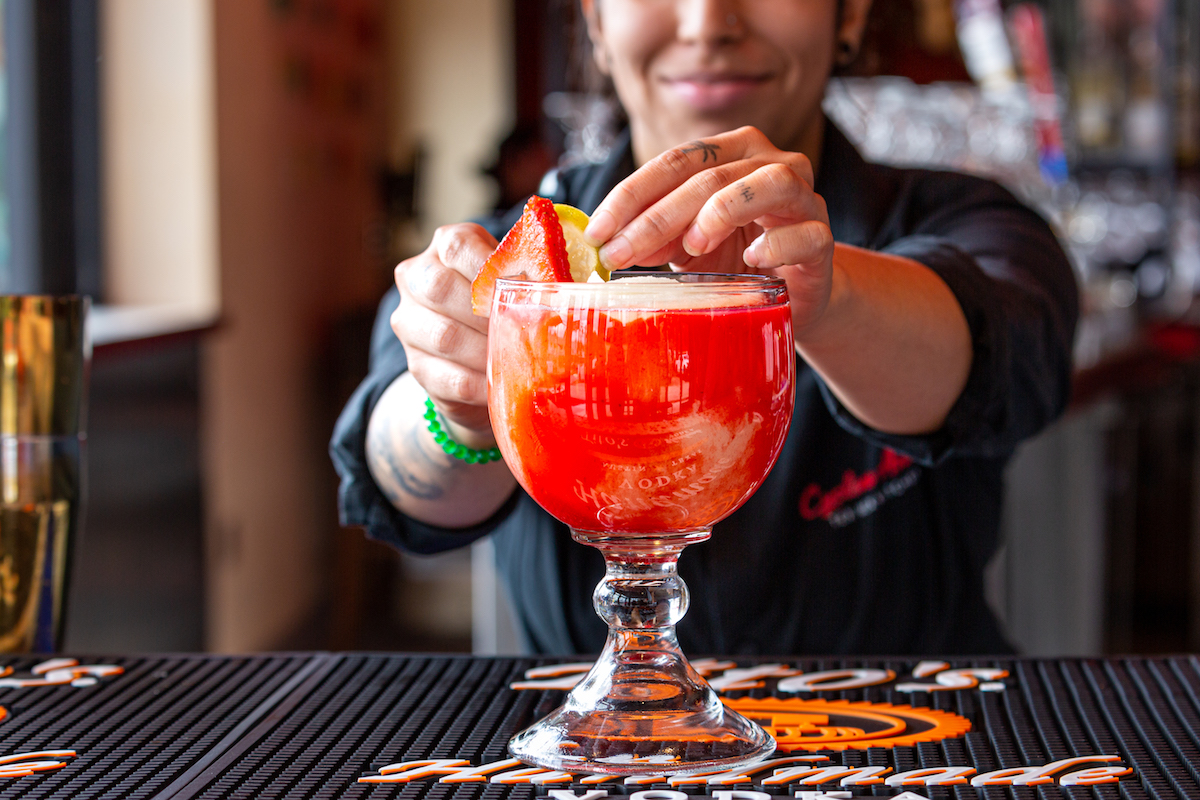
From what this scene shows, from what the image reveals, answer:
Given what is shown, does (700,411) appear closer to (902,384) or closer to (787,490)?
(902,384)

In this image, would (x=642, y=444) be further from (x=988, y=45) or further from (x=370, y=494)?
(x=988, y=45)

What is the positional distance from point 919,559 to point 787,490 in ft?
0.54

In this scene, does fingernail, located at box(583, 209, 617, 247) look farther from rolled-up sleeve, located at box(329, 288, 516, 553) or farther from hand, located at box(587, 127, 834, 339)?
rolled-up sleeve, located at box(329, 288, 516, 553)

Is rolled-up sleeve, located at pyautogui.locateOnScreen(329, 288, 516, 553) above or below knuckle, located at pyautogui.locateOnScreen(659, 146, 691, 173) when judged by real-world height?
below

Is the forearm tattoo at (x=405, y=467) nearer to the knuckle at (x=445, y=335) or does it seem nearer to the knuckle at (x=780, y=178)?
the knuckle at (x=445, y=335)

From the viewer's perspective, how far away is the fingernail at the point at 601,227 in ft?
2.39

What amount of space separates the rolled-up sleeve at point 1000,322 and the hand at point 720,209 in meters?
0.25

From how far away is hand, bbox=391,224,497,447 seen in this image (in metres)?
0.80

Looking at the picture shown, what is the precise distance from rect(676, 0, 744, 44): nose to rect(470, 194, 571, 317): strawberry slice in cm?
51

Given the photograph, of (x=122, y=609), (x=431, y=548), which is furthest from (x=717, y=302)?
(x=122, y=609)

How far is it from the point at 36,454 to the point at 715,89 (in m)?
0.69

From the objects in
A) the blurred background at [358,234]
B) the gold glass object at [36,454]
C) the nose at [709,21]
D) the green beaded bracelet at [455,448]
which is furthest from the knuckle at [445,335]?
the blurred background at [358,234]

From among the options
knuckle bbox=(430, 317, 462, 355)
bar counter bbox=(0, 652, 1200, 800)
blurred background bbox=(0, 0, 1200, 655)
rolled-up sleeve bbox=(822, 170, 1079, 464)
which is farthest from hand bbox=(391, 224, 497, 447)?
blurred background bbox=(0, 0, 1200, 655)

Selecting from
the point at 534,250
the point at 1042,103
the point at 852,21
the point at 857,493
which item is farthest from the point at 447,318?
the point at 1042,103
